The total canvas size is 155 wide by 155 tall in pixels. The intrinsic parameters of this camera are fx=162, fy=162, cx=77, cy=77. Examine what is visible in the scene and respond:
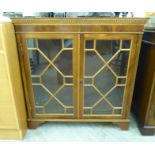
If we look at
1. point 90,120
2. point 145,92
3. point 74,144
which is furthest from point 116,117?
point 74,144

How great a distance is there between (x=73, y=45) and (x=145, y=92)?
30.2 inches

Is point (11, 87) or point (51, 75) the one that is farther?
point (51, 75)

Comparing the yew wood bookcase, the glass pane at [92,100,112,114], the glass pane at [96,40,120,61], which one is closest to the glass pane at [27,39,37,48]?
the yew wood bookcase

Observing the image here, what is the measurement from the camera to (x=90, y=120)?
1.55 m

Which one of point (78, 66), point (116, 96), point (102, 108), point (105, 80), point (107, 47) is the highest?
point (107, 47)

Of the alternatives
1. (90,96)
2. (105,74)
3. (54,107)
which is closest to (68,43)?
(105,74)

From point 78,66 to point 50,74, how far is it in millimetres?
253

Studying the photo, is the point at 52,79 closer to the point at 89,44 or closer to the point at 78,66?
the point at 78,66

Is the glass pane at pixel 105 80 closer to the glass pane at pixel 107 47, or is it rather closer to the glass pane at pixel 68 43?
the glass pane at pixel 107 47

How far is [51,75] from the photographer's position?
4.54 feet

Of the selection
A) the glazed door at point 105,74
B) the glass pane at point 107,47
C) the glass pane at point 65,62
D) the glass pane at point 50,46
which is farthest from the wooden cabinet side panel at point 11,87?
the glass pane at point 107,47

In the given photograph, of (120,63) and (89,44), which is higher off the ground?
(89,44)

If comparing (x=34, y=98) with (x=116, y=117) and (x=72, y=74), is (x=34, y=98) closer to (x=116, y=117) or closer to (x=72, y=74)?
(x=72, y=74)
